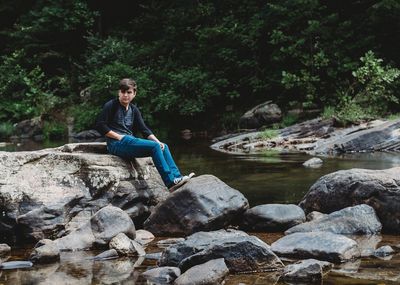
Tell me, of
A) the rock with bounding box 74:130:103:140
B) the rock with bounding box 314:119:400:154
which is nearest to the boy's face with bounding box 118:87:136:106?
the rock with bounding box 314:119:400:154

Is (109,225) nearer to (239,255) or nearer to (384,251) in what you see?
(239,255)

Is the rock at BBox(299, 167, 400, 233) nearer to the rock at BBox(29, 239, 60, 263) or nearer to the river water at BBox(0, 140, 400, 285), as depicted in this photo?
the river water at BBox(0, 140, 400, 285)

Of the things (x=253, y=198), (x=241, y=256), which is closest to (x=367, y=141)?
(x=253, y=198)

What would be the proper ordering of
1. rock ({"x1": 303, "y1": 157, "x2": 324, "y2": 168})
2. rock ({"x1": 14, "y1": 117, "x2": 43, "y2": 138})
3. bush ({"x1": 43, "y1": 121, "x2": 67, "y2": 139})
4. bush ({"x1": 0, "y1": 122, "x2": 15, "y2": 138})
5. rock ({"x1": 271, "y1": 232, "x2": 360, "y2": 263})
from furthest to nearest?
rock ({"x1": 14, "y1": 117, "x2": 43, "y2": 138}), bush ({"x1": 0, "y1": 122, "x2": 15, "y2": 138}), bush ({"x1": 43, "y1": 121, "x2": 67, "y2": 139}), rock ({"x1": 303, "y1": 157, "x2": 324, "y2": 168}), rock ({"x1": 271, "y1": 232, "x2": 360, "y2": 263})

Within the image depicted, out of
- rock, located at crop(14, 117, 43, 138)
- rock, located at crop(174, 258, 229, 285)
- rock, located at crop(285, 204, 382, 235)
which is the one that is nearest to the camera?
rock, located at crop(174, 258, 229, 285)

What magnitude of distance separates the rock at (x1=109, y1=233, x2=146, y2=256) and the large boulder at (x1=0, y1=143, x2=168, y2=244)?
36.0 inches

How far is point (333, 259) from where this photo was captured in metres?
4.83

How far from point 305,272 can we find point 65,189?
3.19 meters

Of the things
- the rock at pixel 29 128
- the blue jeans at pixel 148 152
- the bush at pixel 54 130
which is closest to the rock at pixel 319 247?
the blue jeans at pixel 148 152

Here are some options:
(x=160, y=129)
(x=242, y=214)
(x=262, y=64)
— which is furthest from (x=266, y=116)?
(x=242, y=214)

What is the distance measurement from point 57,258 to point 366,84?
15096 mm

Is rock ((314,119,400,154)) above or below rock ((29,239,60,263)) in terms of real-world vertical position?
below

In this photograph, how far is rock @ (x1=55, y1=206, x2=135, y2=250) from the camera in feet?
18.9

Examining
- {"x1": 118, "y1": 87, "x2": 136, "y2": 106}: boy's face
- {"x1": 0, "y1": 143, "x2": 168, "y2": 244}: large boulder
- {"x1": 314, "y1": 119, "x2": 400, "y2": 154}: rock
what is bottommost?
{"x1": 314, "y1": 119, "x2": 400, "y2": 154}: rock
